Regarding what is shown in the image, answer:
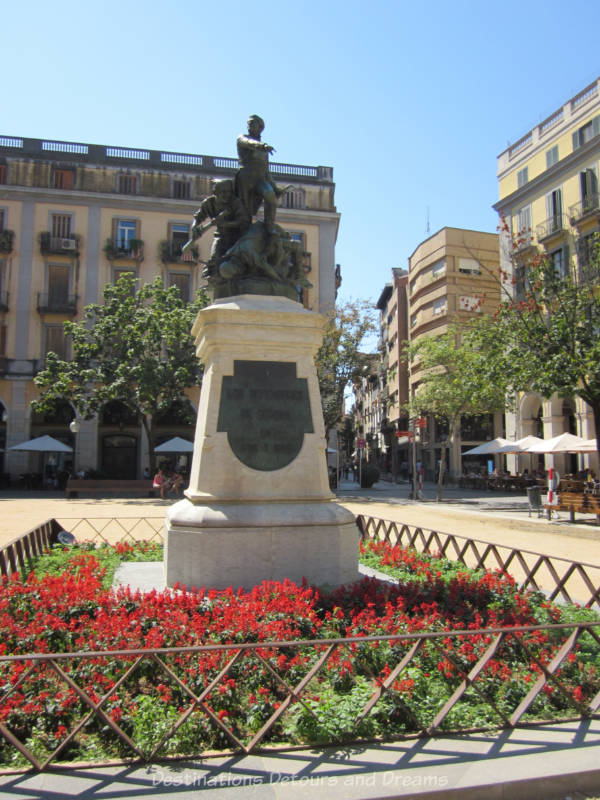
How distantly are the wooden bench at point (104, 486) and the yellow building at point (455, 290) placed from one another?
27.2 m

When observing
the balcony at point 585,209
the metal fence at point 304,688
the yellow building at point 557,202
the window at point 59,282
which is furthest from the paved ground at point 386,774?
the window at point 59,282

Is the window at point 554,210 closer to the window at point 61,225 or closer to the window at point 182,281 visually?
the window at point 182,281

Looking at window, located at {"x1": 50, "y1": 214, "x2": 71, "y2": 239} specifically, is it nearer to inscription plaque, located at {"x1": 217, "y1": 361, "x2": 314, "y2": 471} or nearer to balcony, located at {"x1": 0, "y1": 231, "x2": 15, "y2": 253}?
balcony, located at {"x1": 0, "y1": 231, "x2": 15, "y2": 253}

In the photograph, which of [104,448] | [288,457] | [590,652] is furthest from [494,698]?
[104,448]

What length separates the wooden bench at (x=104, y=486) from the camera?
28.8m

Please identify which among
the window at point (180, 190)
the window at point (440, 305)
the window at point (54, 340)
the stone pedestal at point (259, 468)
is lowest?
the stone pedestal at point (259, 468)

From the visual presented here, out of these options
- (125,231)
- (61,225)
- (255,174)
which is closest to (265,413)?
(255,174)

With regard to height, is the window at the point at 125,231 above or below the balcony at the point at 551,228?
above

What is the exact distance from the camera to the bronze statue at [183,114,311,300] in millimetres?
8070

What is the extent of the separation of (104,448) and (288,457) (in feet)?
110

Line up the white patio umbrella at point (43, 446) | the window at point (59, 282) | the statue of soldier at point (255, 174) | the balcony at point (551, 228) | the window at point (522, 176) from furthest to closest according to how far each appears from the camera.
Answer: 1. the window at point (59, 282)
2. the window at point (522, 176)
3. the balcony at point (551, 228)
4. the white patio umbrella at point (43, 446)
5. the statue of soldier at point (255, 174)

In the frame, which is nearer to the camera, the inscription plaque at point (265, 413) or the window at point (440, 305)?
the inscription plaque at point (265, 413)

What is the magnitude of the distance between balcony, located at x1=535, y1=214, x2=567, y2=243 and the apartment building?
42.4ft

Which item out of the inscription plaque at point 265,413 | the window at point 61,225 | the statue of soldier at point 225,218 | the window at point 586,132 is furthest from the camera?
the window at point 61,225
